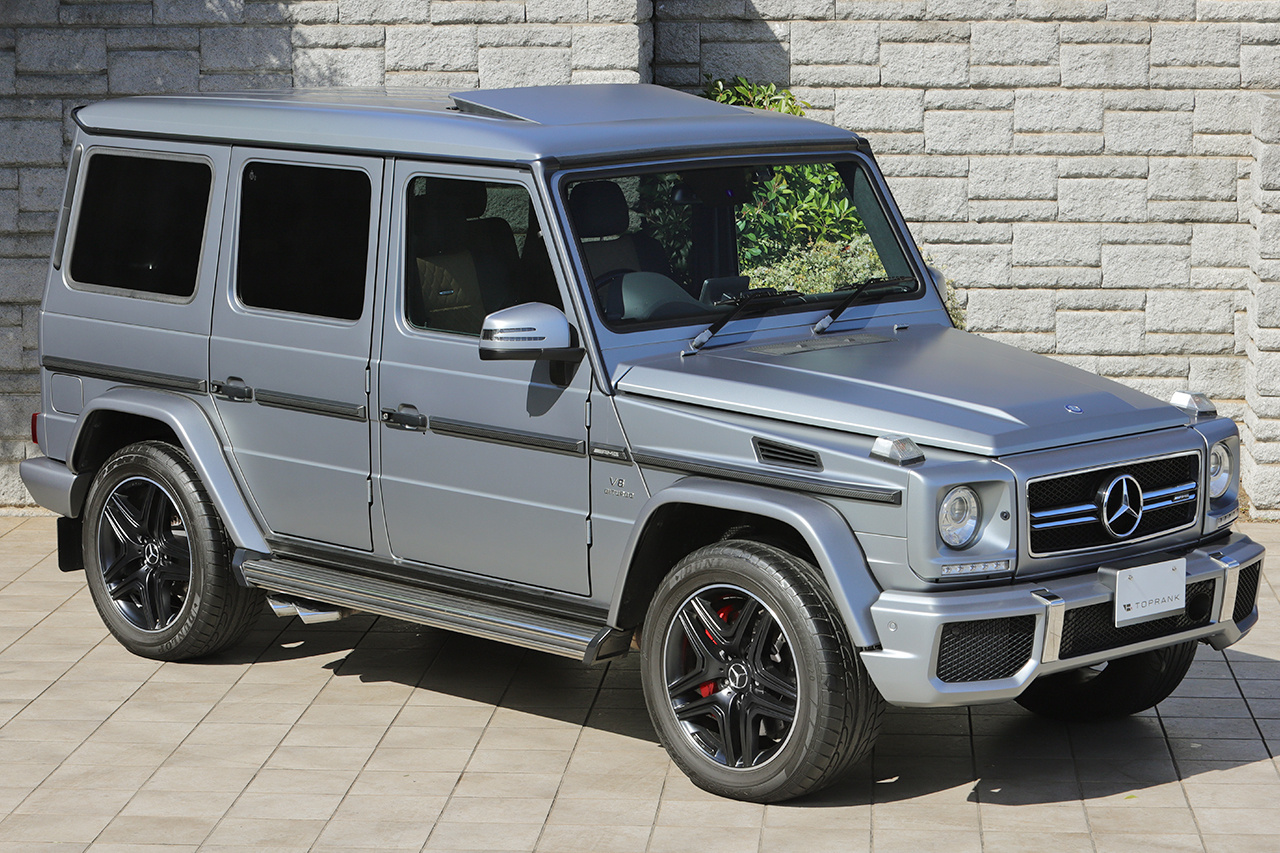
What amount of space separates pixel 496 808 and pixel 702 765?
2.19 ft

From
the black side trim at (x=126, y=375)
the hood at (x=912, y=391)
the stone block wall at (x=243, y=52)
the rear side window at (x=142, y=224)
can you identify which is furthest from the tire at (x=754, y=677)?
the stone block wall at (x=243, y=52)

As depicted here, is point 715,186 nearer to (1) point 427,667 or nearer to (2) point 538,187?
(2) point 538,187

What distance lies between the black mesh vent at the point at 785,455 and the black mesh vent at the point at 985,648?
63 centimetres

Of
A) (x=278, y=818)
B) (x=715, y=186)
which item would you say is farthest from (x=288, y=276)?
(x=278, y=818)

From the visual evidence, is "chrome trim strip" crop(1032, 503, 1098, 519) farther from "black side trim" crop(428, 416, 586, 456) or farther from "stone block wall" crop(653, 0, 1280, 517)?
"stone block wall" crop(653, 0, 1280, 517)

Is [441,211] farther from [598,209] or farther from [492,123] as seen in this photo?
[598,209]

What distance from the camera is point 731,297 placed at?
19.7 ft

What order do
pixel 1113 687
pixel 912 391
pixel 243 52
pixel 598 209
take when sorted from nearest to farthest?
pixel 912 391 < pixel 598 209 < pixel 1113 687 < pixel 243 52

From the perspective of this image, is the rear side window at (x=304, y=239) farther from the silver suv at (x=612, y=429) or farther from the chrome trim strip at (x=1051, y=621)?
the chrome trim strip at (x=1051, y=621)

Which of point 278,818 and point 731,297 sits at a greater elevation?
point 731,297

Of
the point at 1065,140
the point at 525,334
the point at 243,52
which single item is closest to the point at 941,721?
the point at 525,334

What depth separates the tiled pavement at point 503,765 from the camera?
207 inches

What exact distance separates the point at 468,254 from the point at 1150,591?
2.54 metres

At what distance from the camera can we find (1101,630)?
5184 mm
